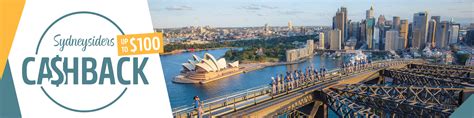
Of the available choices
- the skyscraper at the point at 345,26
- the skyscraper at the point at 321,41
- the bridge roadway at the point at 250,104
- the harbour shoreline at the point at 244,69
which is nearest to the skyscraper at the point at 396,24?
the skyscraper at the point at 345,26

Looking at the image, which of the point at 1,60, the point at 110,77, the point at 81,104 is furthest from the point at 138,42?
the point at 1,60

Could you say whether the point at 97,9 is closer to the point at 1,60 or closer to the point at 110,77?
the point at 110,77

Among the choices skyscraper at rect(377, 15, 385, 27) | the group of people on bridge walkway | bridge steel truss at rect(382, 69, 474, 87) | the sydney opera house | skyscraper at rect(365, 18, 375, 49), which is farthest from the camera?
the sydney opera house

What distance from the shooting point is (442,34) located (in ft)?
10.8

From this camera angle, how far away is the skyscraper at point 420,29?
3.11 meters

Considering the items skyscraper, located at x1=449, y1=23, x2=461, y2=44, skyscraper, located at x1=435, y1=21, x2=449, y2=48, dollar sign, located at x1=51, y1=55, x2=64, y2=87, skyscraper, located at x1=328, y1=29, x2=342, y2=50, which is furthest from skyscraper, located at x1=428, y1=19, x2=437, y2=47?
dollar sign, located at x1=51, y1=55, x2=64, y2=87

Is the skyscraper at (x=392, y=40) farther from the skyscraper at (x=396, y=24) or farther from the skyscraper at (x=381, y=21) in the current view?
the skyscraper at (x=381, y=21)

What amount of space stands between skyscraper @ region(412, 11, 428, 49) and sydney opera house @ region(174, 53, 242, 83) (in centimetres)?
214

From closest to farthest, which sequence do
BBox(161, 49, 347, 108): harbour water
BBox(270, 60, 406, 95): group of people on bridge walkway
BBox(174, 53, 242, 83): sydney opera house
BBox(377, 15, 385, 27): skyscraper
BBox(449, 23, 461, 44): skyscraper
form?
BBox(449, 23, 461, 44): skyscraper, BBox(377, 15, 385, 27): skyscraper, BBox(161, 49, 347, 108): harbour water, BBox(270, 60, 406, 95): group of people on bridge walkway, BBox(174, 53, 242, 83): sydney opera house

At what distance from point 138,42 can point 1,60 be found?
Result: 129 cm

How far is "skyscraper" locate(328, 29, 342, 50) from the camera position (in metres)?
3.95

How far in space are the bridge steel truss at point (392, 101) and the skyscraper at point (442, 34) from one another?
0.44 meters

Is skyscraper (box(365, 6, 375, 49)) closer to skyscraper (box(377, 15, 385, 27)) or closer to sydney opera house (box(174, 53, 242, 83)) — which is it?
skyscraper (box(377, 15, 385, 27))

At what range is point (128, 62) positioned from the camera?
107 inches
